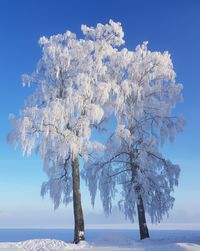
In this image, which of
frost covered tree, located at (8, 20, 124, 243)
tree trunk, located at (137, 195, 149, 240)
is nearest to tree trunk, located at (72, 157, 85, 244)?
frost covered tree, located at (8, 20, 124, 243)

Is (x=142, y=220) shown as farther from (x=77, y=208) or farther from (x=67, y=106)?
(x=67, y=106)

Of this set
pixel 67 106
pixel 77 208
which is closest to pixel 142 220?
pixel 77 208

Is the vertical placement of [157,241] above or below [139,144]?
below

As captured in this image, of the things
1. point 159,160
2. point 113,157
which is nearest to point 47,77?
point 113,157

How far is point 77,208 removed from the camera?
23.7 metres

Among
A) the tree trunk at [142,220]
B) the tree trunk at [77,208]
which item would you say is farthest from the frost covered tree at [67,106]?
the tree trunk at [142,220]

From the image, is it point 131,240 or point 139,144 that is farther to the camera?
point 139,144

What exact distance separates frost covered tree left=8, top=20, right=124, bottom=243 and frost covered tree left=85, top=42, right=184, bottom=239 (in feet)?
4.18

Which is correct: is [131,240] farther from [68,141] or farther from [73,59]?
[73,59]

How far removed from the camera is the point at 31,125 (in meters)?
23.2

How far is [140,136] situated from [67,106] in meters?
5.38

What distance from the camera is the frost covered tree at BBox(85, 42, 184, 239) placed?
2517cm

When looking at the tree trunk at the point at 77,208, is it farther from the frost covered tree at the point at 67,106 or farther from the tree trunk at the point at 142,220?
the tree trunk at the point at 142,220

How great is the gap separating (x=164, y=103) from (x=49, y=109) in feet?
26.4
